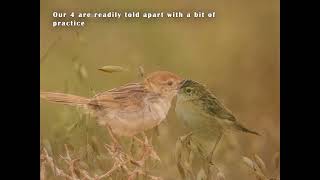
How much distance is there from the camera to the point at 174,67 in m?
1.19

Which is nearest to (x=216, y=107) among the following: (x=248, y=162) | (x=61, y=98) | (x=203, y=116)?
(x=203, y=116)

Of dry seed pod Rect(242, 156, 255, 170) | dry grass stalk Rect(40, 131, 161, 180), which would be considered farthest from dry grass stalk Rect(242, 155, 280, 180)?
dry grass stalk Rect(40, 131, 161, 180)

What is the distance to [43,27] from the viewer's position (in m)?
1.22

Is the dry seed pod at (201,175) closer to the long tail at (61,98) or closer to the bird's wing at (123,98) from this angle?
the bird's wing at (123,98)

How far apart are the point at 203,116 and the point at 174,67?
13cm

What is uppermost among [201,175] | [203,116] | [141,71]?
[141,71]

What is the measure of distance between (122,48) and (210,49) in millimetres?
199

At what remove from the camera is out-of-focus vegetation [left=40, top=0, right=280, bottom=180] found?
1.19 metres

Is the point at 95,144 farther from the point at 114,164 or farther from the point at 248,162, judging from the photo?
the point at 248,162

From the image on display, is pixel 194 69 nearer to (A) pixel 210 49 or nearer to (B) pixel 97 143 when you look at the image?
(A) pixel 210 49

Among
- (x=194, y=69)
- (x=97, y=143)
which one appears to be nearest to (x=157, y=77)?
(x=194, y=69)

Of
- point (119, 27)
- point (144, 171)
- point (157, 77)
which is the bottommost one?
point (144, 171)

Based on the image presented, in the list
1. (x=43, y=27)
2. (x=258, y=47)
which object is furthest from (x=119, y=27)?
(x=258, y=47)

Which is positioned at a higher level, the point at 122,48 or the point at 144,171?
the point at 122,48
